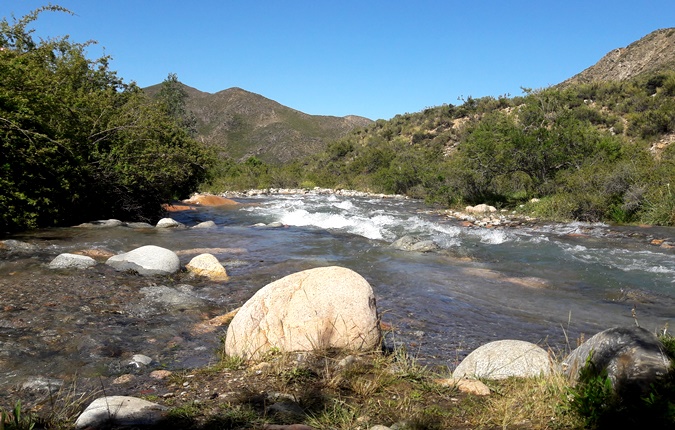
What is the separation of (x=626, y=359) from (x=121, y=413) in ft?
10.8

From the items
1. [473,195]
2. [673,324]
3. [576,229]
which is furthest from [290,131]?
[673,324]

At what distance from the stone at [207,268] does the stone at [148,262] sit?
31 cm

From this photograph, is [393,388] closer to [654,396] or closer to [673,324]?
[654,396]

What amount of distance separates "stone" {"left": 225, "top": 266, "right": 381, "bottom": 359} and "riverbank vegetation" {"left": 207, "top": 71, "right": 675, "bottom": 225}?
49.8ft

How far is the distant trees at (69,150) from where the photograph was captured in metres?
11.8

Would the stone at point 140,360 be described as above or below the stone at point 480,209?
below

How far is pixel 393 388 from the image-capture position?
358 centimetres

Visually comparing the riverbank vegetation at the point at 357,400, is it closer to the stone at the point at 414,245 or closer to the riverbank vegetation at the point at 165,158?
the stone at the point at 414,245

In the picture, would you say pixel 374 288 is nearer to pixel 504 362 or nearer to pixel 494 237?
pixel 504 362

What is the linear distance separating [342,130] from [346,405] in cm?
10315

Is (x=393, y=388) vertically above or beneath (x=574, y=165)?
beneath

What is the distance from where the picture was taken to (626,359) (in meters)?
2.99

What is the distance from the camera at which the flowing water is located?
5.12 meters

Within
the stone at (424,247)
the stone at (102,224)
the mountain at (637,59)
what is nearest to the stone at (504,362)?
the stone at (424,247)
